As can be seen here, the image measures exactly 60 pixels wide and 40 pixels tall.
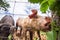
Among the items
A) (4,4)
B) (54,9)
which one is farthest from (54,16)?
(4,4)

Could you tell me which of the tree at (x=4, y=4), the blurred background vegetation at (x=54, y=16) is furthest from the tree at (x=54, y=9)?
the tree at (x=4, y=4)

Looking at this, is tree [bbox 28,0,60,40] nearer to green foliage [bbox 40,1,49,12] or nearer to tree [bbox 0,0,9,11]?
green foliage [bbox 40,1,49,12]

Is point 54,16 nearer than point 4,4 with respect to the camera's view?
Yes

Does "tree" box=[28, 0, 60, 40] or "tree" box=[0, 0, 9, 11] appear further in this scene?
"tree" box=[0, 0, 9, 11]

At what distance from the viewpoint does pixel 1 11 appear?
202 centimetres

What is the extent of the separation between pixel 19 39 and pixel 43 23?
0.35 meters

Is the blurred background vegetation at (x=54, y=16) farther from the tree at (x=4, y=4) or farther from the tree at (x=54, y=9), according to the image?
the tree at (x=4, y=4)

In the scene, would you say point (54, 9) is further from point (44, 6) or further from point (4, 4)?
point (4, 4)

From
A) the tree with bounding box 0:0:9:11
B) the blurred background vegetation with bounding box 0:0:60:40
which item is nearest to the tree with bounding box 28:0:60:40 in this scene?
the blurred background vegetation with bounding box 0:0:60:40

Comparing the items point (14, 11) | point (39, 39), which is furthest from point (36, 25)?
point (14, 11)

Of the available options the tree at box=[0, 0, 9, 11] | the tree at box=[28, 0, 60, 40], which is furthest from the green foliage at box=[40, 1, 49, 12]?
the tree at box=[0, 0, 9, 11]

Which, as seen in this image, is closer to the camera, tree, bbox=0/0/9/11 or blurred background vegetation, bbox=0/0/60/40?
blurred background vegetation, bbox=0/0/60/40

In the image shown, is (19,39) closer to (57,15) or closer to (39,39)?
(39,39)

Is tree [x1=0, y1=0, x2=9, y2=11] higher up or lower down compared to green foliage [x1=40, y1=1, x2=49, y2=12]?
lower down
